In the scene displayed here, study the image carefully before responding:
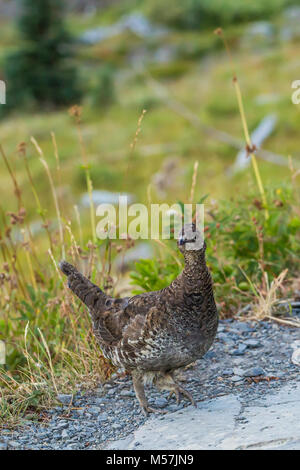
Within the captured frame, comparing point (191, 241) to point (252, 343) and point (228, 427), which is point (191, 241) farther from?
point (252, 343)

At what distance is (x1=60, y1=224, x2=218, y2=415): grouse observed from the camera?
12.5 ft

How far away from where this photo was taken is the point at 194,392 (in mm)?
4223

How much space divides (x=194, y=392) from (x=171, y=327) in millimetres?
649

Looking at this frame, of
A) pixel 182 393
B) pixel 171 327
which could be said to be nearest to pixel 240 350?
pixel 182 393

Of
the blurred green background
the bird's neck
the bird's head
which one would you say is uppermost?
the blurred green background

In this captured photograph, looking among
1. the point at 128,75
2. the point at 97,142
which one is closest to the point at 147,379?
the point at 97,142

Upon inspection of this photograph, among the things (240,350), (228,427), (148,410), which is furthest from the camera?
(240,350)

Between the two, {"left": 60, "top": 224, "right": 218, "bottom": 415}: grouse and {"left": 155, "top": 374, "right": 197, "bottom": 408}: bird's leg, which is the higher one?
{"left": 60, "top": 224, "right": 218, "bottom": 415}: grouse

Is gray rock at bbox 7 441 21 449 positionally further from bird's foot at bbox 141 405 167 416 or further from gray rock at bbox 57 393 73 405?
bird's foot at bbox 141 405 167 416

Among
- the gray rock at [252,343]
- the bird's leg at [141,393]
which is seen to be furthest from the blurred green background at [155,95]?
the bird's leg at [141,393]

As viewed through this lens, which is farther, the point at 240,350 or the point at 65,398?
the point at 240,350

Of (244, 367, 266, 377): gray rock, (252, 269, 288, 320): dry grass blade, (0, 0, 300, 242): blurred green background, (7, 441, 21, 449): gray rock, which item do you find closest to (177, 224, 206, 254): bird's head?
(244, 367, 266, 377): gray rock

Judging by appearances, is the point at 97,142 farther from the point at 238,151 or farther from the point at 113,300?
the point at 113,300

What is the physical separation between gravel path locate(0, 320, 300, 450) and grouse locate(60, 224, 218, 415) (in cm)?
17
